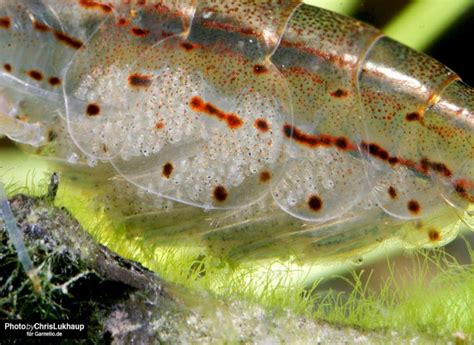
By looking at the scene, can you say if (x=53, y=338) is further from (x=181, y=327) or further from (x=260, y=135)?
(x=260, y=135)

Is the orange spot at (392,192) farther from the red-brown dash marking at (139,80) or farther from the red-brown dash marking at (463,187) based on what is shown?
the red-brown dash marking at (139,80)

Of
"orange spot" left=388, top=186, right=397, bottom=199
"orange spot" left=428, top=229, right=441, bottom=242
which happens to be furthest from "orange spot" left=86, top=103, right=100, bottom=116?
"orange spot" left=428, top=229, right=441, bottom=242

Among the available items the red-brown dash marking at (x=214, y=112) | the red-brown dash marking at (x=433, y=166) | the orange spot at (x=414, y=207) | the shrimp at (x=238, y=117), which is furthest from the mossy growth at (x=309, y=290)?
the red-brown dash marking at (x=214, y=112)

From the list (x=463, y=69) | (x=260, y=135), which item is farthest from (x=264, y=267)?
(x=463, y=69)

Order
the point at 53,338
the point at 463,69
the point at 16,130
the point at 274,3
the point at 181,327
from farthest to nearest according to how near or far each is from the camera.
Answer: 1. the point at 463,69
2. the point at 274,3
3. the point at 16,130
4. the point at 181,327
5. the point at 53,338

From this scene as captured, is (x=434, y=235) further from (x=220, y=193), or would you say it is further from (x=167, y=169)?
(x=167, y=169)

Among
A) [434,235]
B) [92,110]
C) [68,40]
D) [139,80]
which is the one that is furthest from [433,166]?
[68,40]
